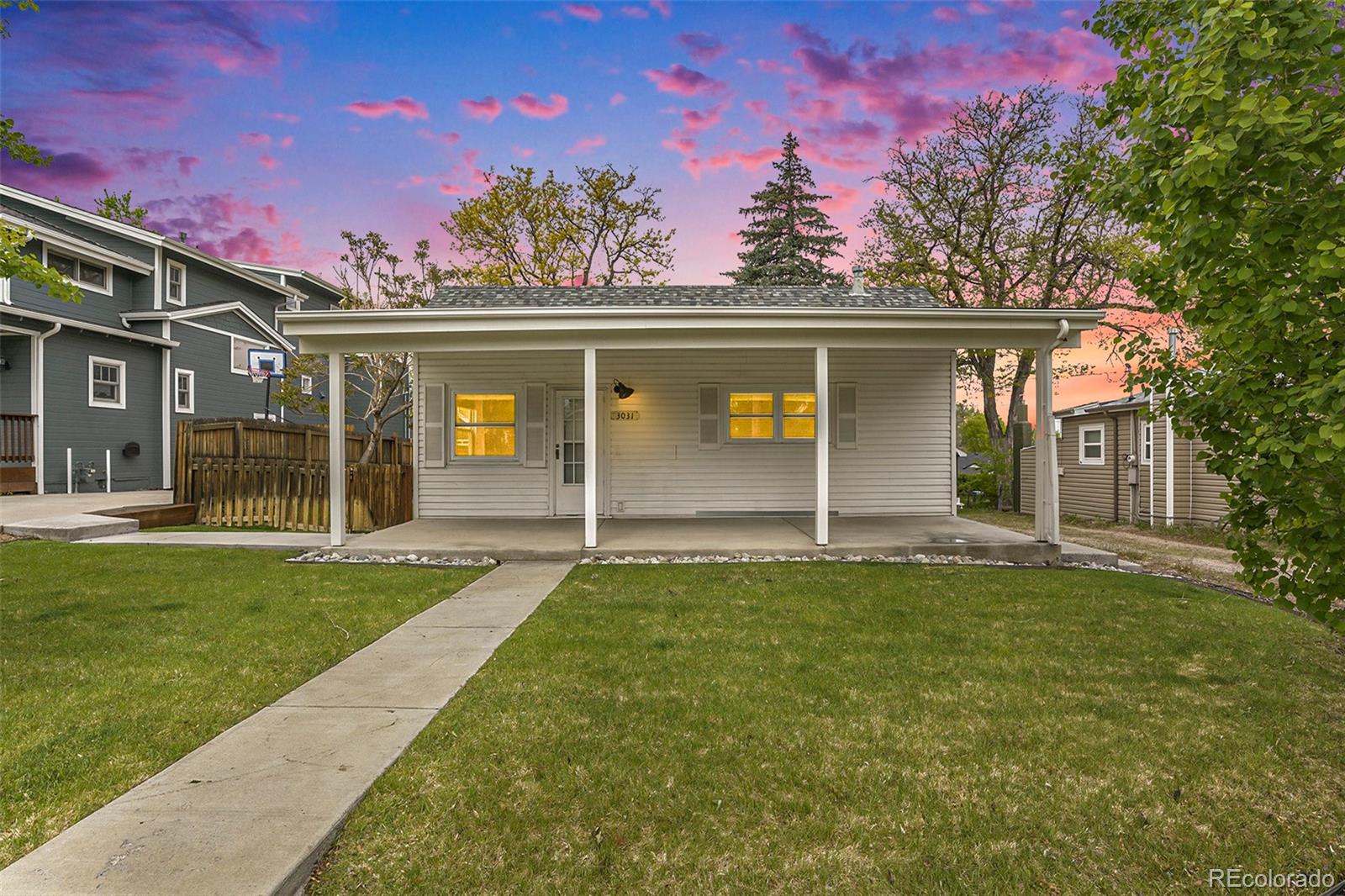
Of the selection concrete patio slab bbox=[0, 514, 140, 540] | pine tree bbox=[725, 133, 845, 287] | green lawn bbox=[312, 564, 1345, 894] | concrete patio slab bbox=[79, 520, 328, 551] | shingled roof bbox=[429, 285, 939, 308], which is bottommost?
green lawn bbox=[312, 564, 1345, 894]

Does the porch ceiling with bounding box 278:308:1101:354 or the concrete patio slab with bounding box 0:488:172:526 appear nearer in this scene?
the porch ceiling with bounding box 278:308:1101:354

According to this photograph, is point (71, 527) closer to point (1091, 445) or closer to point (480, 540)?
point (480, 540)

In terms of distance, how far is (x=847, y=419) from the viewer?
10180 mm

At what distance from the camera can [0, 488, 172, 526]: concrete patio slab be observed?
9055 mm

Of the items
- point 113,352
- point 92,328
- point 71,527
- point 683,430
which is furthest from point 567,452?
point 113,352

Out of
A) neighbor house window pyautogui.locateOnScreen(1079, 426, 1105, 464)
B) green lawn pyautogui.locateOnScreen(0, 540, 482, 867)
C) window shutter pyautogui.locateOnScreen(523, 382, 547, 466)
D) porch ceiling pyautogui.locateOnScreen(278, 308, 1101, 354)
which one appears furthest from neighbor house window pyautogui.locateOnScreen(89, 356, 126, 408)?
neighbor house window pyautogui.locateOnScreen(1079, 426, 1105, 464)

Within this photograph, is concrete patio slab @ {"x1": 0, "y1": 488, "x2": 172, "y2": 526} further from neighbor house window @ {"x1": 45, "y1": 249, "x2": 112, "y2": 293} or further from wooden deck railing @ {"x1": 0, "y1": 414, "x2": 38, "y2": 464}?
neighbor house window @ {"x1": 45, "y1": 249, "x2": 112, "y2": 293}

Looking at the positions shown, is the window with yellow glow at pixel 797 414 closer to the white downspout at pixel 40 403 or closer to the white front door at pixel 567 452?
the white front door at pixel 567 452

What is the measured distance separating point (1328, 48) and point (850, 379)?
8071 mm

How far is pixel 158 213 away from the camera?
79.8 feet

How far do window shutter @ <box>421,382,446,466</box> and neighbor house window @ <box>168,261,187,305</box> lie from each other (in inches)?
470

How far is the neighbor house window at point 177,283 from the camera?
16.5m

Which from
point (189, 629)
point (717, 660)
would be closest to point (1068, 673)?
point (717, 660)

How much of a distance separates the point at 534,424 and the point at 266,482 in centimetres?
435
